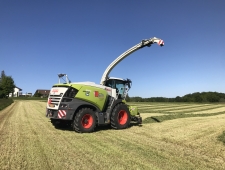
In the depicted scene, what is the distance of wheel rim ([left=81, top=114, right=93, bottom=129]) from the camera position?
9.50m

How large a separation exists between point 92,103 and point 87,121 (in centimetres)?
81

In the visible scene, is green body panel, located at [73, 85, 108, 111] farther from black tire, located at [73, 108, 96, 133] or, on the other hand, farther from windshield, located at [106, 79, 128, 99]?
windshield, located at [106, 79, 128, 99]

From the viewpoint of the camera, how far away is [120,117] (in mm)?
11055

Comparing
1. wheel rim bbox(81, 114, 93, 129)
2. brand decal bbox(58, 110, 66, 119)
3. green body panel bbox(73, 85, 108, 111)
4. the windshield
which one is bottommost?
wheel rim bbox(81, 114, 93, 129)

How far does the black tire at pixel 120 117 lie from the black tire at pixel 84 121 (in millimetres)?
1184

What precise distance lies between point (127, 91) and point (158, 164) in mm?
7064

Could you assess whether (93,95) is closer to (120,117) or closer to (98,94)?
(98,94)

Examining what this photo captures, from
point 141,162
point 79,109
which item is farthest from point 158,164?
point 79,109

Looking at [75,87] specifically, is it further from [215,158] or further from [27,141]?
[215,158]

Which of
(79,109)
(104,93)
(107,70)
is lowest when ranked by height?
(79,109)

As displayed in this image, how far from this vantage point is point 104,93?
1030cm

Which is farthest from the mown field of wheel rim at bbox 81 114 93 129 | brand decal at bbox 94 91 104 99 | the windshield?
the windshield

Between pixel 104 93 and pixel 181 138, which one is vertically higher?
pixel 104 93

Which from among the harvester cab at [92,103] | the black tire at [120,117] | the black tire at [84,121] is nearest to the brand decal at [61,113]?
the harvester cab at [92,103]
